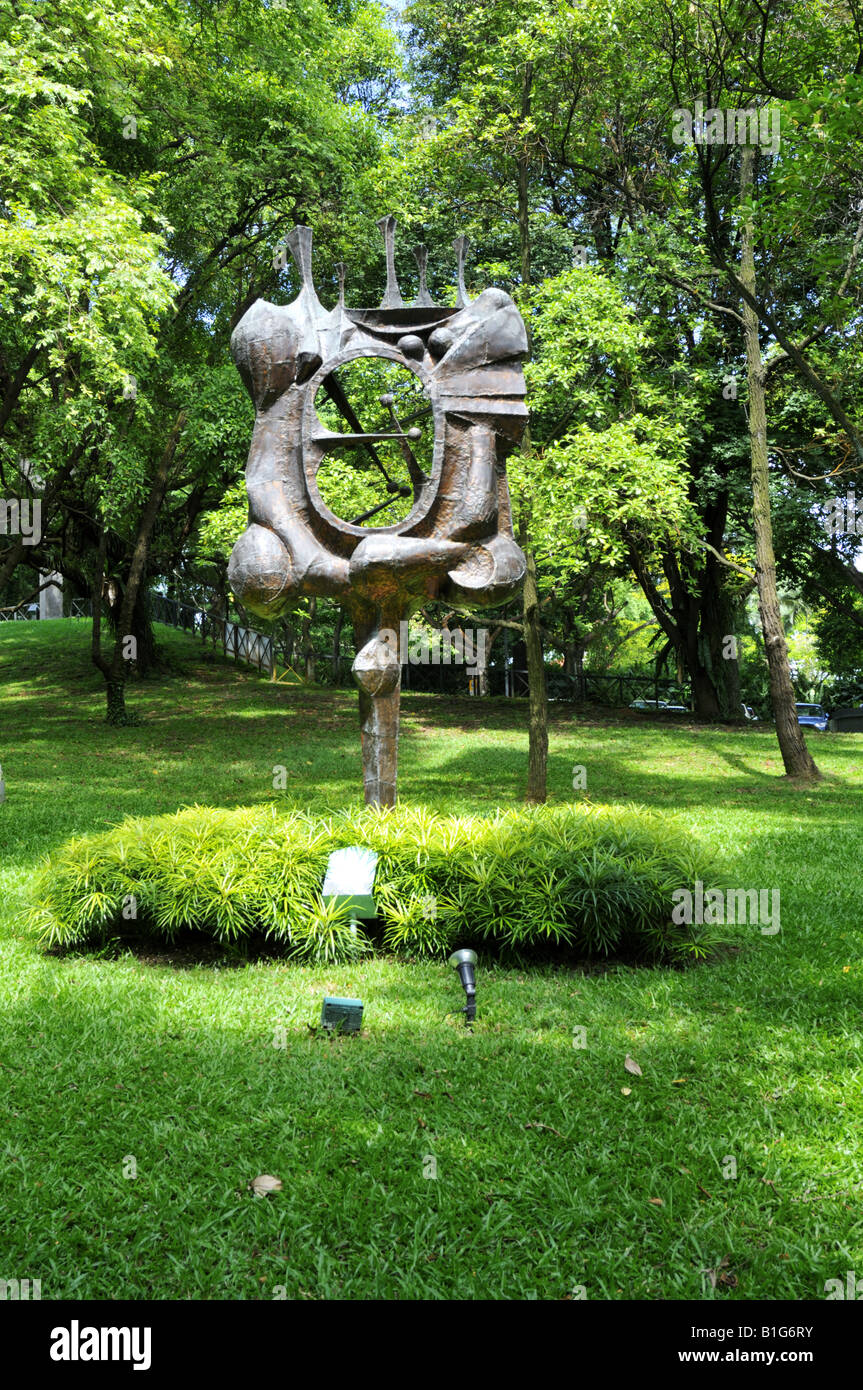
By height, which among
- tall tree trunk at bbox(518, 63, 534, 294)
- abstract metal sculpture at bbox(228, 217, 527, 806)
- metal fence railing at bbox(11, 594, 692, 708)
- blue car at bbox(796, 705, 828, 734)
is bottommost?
blue car at bbox(796, 705, 828, 734)

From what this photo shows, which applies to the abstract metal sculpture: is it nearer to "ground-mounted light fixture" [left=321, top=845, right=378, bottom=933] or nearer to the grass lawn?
"ground-mounted light fixture" [left=321, top=845, right=378, bottom=933]

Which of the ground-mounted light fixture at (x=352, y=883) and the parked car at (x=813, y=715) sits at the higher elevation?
the ground-mounted light fixture at (x=352, y=883)

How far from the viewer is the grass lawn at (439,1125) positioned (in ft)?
10.8

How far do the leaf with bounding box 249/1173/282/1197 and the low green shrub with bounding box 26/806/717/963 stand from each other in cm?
250

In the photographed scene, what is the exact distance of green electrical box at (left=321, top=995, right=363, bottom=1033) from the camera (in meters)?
5.06

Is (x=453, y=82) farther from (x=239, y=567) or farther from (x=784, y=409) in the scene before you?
(x=239, y=567)

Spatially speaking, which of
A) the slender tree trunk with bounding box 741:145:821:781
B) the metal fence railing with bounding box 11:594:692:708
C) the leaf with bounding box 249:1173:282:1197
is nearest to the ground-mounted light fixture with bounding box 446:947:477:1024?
the leaf with bounding box 249:1173:282:1197

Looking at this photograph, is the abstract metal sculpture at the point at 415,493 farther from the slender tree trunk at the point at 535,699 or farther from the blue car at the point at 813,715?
the blue car at the point at 813,715

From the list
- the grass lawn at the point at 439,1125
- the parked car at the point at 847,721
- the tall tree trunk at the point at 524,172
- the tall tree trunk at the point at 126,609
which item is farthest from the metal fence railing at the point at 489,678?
the grass lawn at the point at 439,1125

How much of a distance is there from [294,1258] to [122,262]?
33.9 feet

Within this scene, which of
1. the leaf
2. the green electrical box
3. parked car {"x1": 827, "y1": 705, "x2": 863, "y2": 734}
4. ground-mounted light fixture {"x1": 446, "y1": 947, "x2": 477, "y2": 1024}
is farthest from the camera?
parked car {"x1": 827, "y1": 705, "x2": 863, "y2": 734}

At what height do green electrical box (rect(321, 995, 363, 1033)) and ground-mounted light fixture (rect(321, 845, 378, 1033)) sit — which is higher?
ground-mounted light fixture (rect(321, 845, 378, 1033))

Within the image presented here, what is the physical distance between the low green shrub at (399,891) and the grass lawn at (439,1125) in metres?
0.25
